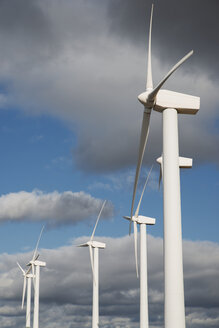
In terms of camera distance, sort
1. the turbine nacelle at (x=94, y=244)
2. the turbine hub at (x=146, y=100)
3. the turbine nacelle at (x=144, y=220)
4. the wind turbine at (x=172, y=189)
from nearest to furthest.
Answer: the wind turbine at (x=172, y=189) < the turbine hub at (x=146, y=100) < the turbine nacelle at (x=144, y=220) < the turbine nacelle at (x=94, y=244)

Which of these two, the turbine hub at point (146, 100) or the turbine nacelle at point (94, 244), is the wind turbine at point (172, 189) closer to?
the turbine hub at point (146, 100)

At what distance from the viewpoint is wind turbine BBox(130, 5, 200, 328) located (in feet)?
124

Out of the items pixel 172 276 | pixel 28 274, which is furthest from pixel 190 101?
pixel 28 274

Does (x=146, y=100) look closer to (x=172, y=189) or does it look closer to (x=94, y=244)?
(x=172, y=189)

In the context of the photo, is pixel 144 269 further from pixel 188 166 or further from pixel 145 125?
pixel 145 125

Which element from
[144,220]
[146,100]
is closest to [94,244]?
[144,220]

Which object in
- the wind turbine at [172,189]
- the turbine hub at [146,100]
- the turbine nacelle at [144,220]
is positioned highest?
the turbine nacelle at [144,220]

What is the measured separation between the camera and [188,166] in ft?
219

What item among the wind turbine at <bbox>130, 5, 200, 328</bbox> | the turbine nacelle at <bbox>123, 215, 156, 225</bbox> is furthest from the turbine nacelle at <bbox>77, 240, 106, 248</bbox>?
the wind turbine at <bbox>130, 5, 200, 328</bbox>

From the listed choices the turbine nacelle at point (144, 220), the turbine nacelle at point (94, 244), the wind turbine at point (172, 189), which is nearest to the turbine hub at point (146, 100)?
the wind turbine at point (172, 189)

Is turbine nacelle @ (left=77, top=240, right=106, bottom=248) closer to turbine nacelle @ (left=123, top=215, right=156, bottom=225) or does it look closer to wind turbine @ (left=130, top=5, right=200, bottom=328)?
turbine nacelle @ (left=123, top=215, right=156, bottom=225)

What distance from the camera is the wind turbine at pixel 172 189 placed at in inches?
1483

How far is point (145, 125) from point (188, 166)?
22.1 m

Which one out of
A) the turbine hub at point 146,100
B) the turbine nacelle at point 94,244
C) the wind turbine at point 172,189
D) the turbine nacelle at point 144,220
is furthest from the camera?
the turbine nacelle at point 94,244
